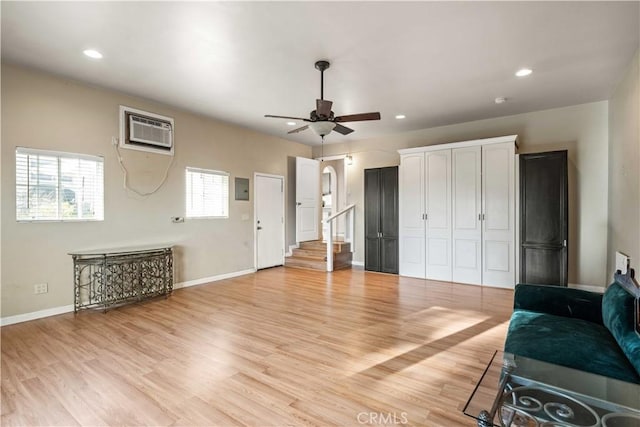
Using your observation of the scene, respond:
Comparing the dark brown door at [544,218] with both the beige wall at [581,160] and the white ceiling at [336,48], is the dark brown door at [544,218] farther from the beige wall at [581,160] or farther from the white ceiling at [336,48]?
the white ceiling at [336,48]

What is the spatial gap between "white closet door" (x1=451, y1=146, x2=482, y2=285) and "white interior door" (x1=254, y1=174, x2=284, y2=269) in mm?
3739

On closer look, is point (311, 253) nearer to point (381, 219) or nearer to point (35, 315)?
point (381, 219)

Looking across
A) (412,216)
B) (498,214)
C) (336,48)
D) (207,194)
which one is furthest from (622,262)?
(207,194)

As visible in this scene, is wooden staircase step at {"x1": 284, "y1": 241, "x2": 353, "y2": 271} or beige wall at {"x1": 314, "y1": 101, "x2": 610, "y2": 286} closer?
beige wall at {"x1": 314, "y1": 101, "x2": 610, "y2": 286}

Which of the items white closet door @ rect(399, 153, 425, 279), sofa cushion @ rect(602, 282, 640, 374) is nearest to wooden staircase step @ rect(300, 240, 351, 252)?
white closet door @ rect(399, 153, 425, 279)

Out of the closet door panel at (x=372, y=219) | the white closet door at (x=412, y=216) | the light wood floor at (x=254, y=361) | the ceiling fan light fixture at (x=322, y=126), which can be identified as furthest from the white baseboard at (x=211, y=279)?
the ceiling fan light fixture at (x=322, y=126)

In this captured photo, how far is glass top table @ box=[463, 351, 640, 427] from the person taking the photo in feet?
4.64

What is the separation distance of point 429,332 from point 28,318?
468 cm

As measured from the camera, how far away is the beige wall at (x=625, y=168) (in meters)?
3.34

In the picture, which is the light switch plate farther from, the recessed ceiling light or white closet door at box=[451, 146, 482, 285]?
the recessed ceiling light

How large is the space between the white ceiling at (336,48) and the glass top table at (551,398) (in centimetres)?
272

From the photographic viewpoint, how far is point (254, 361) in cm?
268

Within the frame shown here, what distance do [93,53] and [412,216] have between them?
17.8 ft

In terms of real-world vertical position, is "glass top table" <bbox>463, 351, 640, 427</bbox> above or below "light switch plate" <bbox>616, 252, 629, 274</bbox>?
below
